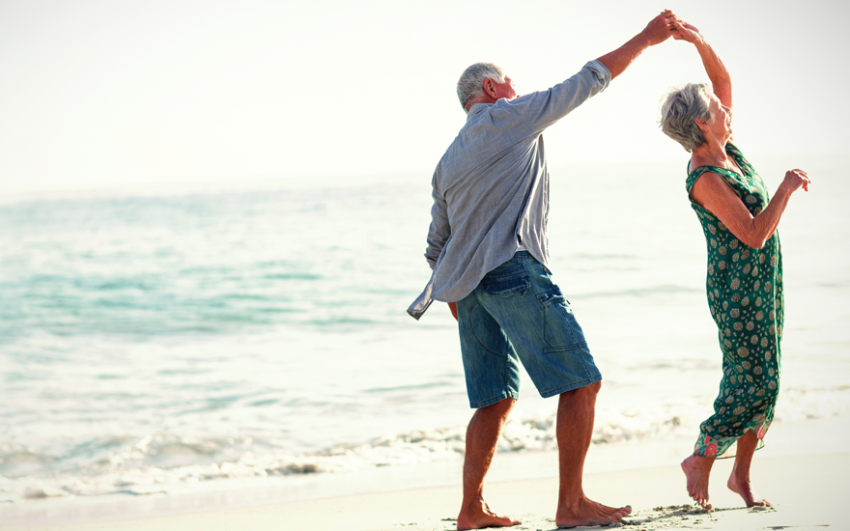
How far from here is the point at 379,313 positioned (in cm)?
1126

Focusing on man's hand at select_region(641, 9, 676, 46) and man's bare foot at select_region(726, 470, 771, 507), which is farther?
man's bare foot at select_region(726, 470, 771, 507)

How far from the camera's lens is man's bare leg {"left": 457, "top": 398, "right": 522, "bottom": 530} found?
2.64 m

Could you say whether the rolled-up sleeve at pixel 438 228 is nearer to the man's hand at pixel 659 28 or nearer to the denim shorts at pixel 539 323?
the denim shorts at pixel 539 323

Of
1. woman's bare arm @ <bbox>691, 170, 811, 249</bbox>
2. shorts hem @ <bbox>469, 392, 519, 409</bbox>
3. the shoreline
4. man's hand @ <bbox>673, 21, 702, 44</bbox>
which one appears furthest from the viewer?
the shoreline

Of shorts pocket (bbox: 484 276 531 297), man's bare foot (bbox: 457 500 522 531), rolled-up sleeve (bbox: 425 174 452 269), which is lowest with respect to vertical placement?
man's bare foot (bbox: 457 500 522 531)

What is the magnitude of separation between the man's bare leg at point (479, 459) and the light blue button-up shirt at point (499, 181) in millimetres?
488

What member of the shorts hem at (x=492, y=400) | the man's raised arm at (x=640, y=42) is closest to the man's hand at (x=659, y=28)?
the man's raised arm at (x=640, y=42)

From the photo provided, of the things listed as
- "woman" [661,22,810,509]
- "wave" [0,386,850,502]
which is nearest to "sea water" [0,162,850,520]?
"wave" [0,386,850,502]

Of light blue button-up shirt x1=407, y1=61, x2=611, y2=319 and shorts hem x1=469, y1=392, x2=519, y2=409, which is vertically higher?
light blue button-up shirt x1=407, y1=61, x2=611, y2=319

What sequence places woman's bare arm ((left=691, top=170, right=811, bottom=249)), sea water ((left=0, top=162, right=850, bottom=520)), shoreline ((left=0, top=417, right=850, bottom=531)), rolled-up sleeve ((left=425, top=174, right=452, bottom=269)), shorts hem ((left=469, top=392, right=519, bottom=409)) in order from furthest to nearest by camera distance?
sea water ((left=0, top=162, right=850, bottom=520)), shoreline ((left=0, top=417, right=850, bottom=531)), rolled-up sleeve ((left=425, top=174, right=452, bottom=269)), shorts hem ((left=469, top=392, right=519, bottom=409)), woman's bare arm ((left=691, top=170, right=811, bottom=249))

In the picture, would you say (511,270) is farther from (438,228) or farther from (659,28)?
(659,28)

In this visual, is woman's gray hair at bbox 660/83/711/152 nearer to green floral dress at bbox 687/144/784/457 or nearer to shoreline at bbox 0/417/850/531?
green floral dress at bbox 687/144/784/457

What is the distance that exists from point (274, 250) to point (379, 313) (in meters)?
9.81

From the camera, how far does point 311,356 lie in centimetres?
829
